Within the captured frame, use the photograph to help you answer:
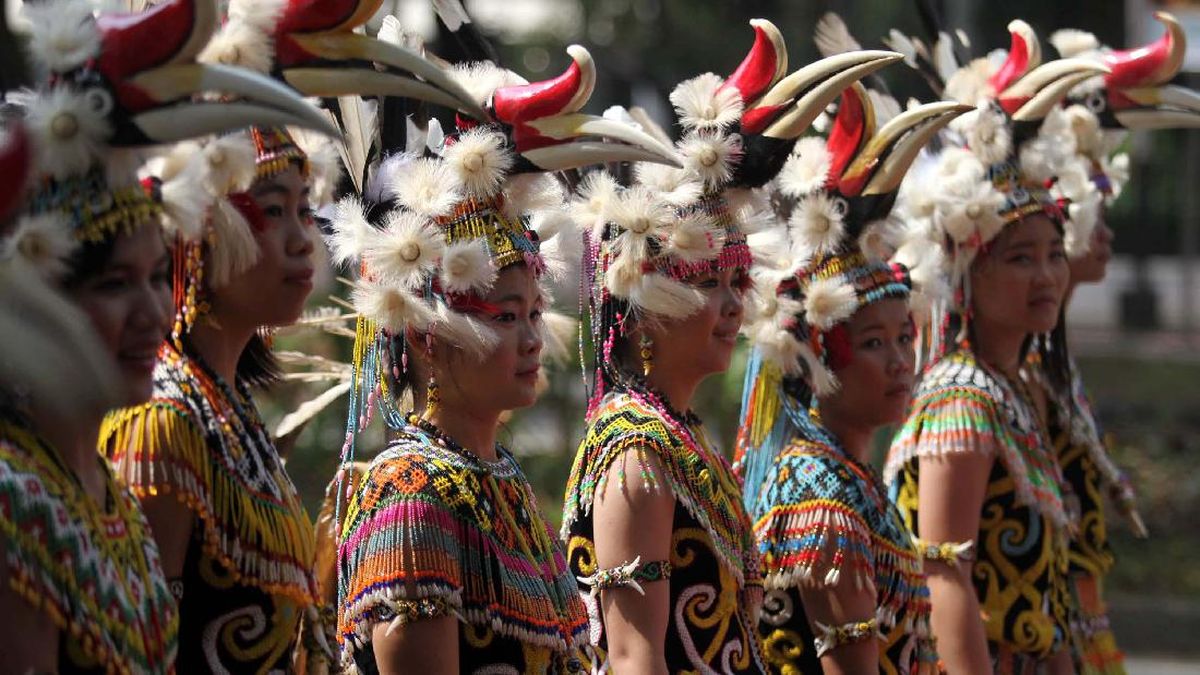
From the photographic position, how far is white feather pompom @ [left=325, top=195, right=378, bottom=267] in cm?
376

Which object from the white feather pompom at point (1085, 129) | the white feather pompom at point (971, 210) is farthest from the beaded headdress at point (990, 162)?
the white feather pompom at point (1085, 129)

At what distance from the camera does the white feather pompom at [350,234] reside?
3.76m

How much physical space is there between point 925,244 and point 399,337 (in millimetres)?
2199

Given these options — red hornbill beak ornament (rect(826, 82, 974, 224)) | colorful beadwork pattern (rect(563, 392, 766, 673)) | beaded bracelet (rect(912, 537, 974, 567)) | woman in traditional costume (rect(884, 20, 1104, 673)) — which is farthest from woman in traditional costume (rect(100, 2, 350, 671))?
woman in traditional costume (rect(884, 20, 1104, 673))

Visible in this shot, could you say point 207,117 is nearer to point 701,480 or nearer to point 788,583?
point 701,480

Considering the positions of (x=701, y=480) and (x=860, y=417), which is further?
(x=860, y=417)

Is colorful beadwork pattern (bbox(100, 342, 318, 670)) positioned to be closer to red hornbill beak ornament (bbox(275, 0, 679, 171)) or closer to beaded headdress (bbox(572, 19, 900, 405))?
red hornbill beak ornament (bbox(275, 0, 679, 171))

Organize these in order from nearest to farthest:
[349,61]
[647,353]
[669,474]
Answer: [349,61] → [669,474] → [647,353]

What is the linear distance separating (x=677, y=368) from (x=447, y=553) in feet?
3.19

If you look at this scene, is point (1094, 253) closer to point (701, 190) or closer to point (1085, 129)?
point (1085, 129)

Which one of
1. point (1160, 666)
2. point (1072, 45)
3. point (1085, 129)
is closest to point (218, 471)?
point (1085, 129)

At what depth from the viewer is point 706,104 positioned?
441 centimetres

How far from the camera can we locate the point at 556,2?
21156mm

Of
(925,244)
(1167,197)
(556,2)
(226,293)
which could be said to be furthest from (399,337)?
(556,2)
